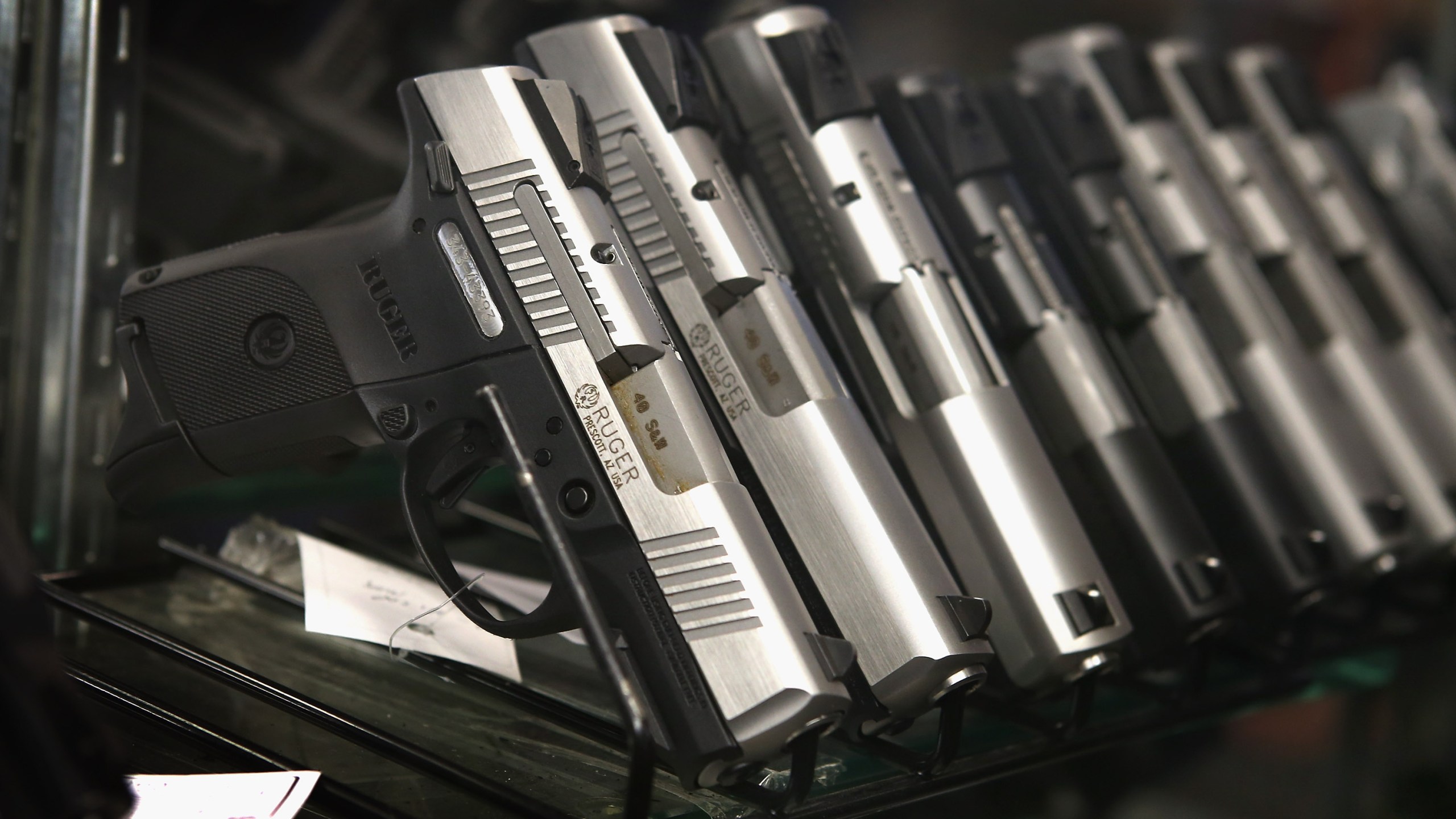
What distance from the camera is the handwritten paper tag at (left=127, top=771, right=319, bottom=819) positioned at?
73cm

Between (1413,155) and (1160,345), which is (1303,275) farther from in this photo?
(1413,155)

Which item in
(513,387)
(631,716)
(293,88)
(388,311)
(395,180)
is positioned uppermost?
(293,88)

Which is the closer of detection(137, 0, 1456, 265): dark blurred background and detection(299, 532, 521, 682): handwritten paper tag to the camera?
detection(299, 532, 521, 682): handwritten paper tag

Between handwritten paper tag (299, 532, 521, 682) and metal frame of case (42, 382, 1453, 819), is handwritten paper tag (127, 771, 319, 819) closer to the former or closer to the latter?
metal frame of case (42, 382, 1453, 819)

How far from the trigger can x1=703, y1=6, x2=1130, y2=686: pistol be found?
1.30 feet

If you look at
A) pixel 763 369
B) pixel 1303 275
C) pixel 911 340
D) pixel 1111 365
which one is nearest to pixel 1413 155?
pixel 1303 275

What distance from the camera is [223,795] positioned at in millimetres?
752

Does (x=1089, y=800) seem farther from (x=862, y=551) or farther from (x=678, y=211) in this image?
(x=678, y=211)

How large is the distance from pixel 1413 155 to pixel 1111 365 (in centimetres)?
115

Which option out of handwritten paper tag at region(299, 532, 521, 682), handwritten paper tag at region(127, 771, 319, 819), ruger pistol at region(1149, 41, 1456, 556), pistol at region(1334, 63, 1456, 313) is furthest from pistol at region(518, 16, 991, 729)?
pistol at region(1334, 63, 1456, 313)

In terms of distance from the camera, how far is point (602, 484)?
0.83 meters

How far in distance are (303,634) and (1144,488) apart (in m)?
0.90

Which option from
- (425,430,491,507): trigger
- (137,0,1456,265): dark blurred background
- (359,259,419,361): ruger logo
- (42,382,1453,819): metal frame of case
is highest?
(137,0,1456,265): dark blurred background

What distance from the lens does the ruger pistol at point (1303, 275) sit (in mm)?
1459
